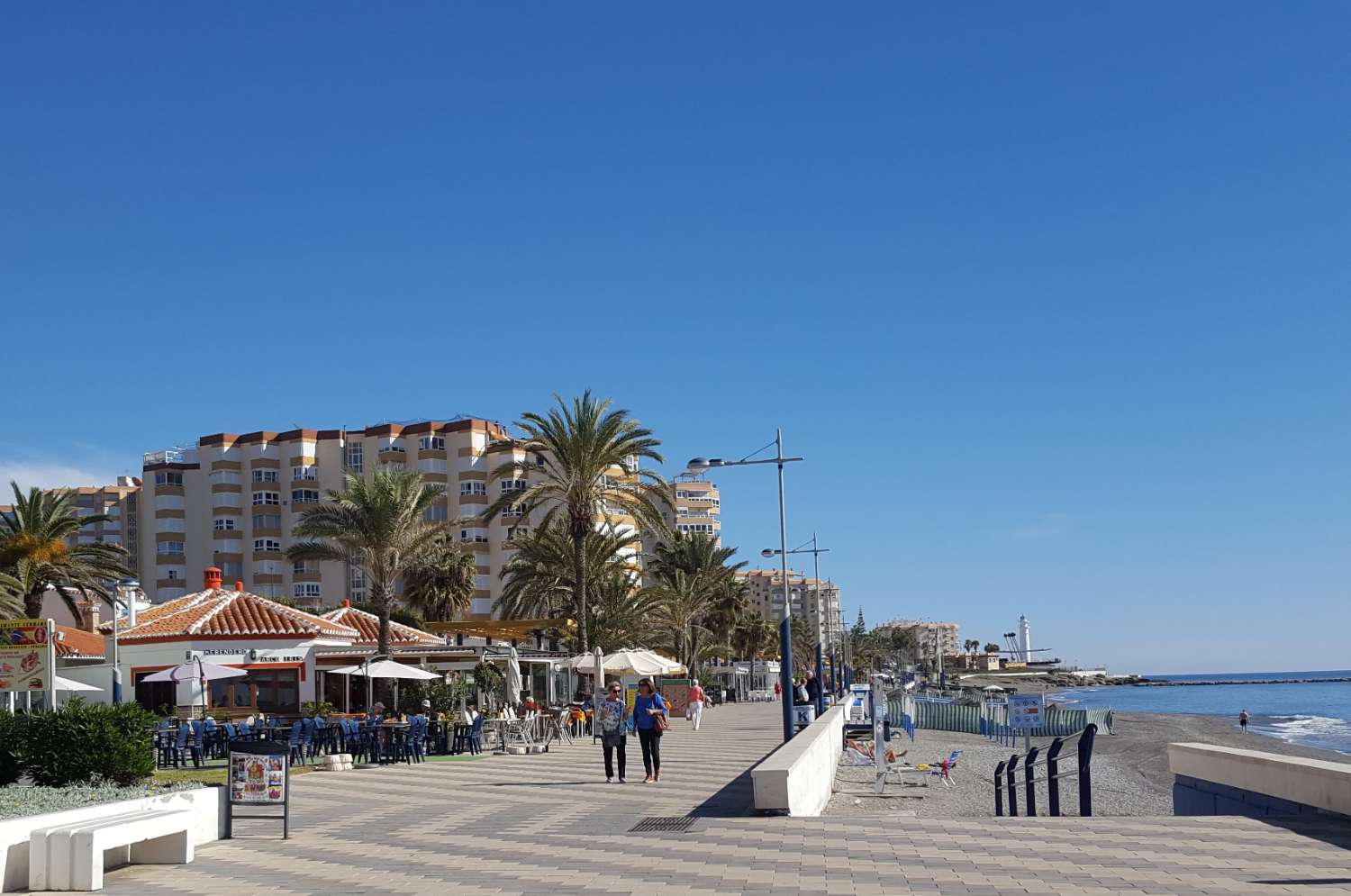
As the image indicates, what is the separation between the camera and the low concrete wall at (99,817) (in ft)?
34.4

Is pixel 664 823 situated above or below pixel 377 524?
below

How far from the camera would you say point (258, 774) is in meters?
13.5

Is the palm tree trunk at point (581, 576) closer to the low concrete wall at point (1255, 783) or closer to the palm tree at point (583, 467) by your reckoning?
the palm tree at point (583, 467)

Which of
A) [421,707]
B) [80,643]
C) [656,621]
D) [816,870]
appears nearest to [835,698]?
[656,621]

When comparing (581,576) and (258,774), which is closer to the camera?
(258,774)

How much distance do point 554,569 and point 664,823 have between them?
36.0m

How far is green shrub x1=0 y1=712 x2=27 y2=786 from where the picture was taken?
13188mm

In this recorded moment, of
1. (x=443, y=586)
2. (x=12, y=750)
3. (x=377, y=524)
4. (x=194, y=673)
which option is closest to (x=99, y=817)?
(x=12, y=750)

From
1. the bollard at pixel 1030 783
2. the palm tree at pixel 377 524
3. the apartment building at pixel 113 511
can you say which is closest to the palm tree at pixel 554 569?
the palm tree at pixel 377 524

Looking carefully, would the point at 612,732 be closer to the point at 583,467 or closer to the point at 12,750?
the point at 12,750

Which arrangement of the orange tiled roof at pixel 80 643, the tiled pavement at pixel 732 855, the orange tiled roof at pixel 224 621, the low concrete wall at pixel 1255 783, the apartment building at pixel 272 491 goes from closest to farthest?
the tiled pavement at pixel 732 855 < the low concrete wall at pixel 1255 783 < the orange tiled roof at pixel 80 643 < the orange tiled roof at pixel 224 621 < the apartment building at pixel 272 491

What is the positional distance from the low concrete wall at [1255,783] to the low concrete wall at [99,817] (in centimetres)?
1047

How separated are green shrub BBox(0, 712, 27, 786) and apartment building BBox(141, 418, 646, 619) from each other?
261ft

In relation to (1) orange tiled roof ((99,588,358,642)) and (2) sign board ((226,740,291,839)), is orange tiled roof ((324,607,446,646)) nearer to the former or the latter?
(1) orange tiled roof ((99,588,358,642))
